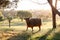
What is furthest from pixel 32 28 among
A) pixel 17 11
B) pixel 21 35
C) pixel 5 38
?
pixel 17 11

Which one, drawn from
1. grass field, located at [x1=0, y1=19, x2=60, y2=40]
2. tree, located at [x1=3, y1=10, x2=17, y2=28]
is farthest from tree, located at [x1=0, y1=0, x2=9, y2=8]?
tree, located at [x1=3, y1=10, x2=17, y2=28]

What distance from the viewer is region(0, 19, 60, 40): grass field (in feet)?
23.9

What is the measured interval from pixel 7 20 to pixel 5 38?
7.14 ft

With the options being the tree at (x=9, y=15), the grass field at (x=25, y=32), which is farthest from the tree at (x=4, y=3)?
the tree at (x=9, y=15)

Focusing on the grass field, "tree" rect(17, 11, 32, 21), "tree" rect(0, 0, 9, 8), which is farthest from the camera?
"tree" rect(17, 11, 32, 21)

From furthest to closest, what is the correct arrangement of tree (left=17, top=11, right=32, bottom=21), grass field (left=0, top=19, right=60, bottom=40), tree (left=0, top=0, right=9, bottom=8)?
tree (left=17, top=11, right=32, bottom=21), tree (left=0, top=0, right=9, bottom=8), grass field (left=0, top=19, right=60, bottom=40)

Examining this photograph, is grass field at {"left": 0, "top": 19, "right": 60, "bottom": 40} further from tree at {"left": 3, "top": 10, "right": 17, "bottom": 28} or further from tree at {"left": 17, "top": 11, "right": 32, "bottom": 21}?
tree at {"left": 17, "top": 11, "right": 32, "bottom": 21}

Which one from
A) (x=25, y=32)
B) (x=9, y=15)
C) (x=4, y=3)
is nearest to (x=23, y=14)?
(x=9, y=15)

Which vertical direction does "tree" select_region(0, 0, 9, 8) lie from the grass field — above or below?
above

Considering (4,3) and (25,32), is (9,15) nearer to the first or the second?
(4,3)

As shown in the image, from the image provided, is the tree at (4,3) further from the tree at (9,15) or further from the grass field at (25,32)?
the tree at (9,15)

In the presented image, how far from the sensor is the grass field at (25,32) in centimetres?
727

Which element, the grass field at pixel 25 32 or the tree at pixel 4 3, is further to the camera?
the tree at pixel 4 3

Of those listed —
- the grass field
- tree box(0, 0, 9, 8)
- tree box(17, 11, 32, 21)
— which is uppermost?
tree box(0, 0, 9, 8)
